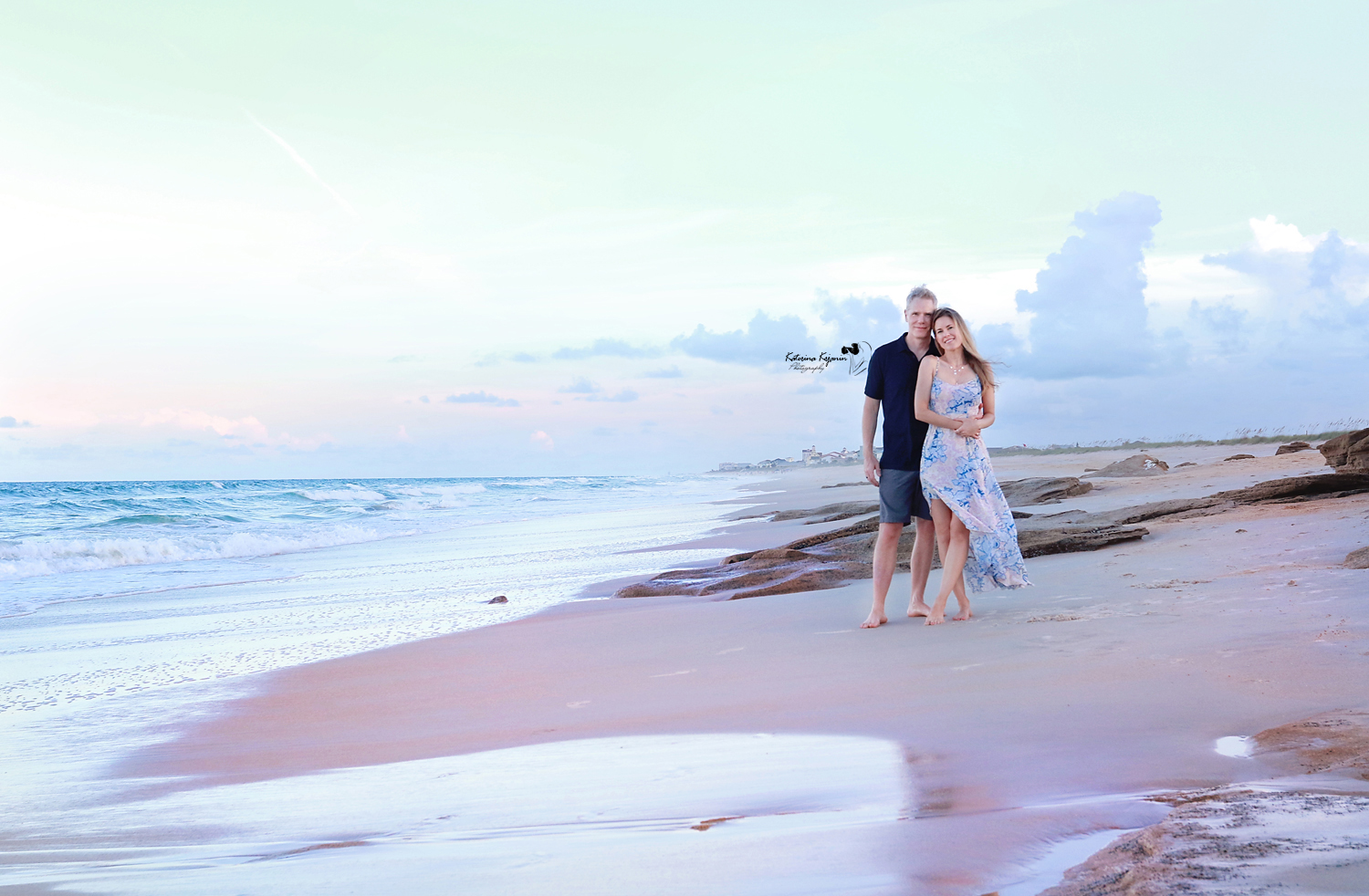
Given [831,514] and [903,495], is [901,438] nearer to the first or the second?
[903,495]

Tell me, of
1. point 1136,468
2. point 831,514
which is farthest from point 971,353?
point 1136,468

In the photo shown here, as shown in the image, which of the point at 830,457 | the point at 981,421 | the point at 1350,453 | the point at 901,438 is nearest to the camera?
the point at 981,421

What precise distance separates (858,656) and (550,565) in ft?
22.1

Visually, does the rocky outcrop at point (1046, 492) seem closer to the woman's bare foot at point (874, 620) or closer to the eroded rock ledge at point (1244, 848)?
the woman's bare foot at point (874, 620)

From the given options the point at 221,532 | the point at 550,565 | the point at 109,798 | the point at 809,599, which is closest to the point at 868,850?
the point at 109,798

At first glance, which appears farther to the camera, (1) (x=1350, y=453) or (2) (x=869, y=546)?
(2) (x=869, y=546)

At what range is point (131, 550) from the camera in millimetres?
15688

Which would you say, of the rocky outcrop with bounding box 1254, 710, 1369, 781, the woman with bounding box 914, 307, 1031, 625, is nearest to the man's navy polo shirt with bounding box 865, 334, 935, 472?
the woman with bounding box 914, 307, 1031, 625

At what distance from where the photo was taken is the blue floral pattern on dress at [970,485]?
4.92 meters

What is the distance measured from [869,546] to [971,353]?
371cm

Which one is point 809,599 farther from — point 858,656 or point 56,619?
point 56,619

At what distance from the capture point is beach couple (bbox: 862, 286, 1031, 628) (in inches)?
194

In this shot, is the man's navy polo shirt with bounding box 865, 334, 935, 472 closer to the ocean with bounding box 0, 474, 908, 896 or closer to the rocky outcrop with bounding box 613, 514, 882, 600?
the rocky outcrop with bounding box 613, 514, 882, 600

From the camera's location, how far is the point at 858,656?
423 centimetres
